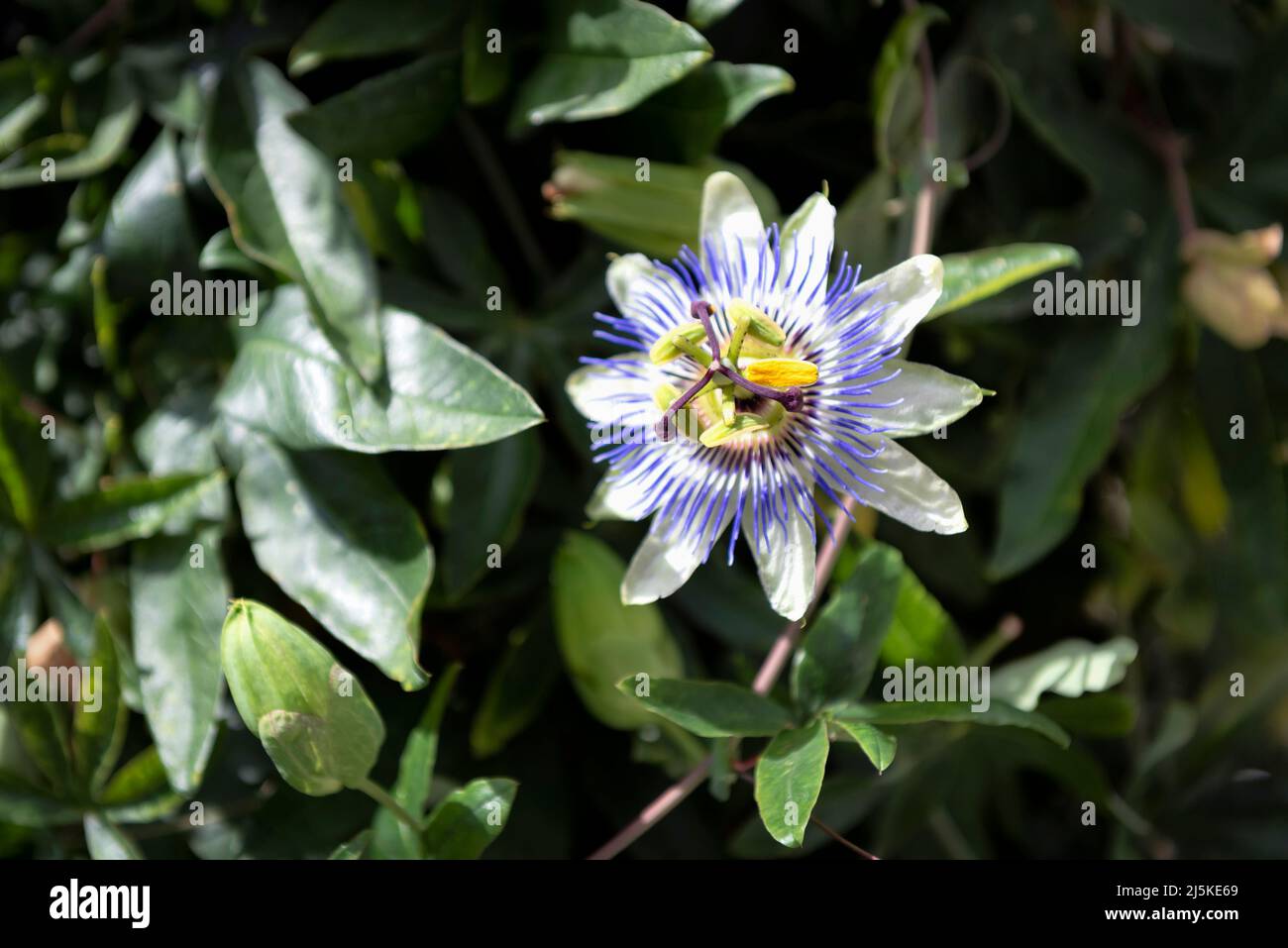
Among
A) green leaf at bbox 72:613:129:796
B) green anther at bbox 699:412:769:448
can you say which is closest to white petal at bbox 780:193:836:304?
green anther at bbox 699:412:769:448

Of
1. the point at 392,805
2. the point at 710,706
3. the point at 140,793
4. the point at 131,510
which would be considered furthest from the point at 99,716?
the point at 710,706

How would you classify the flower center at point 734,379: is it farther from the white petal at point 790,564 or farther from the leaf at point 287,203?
the leaf at point 287,203

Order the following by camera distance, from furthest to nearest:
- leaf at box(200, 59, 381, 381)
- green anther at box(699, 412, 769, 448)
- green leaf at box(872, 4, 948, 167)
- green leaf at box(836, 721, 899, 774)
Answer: green leaf at box(872, 4, 948, 167), leaf at box(200, 59, 381, 381), green anther at box(699, 412, 769, 448), green leaf at box(836, 721, 899, 774)

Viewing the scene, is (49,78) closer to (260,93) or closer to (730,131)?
(260,93)

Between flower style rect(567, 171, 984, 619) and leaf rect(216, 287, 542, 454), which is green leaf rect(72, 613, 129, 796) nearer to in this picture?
leaf rect(216, 287, 542, 454)

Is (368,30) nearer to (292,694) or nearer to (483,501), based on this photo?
(483,501)
